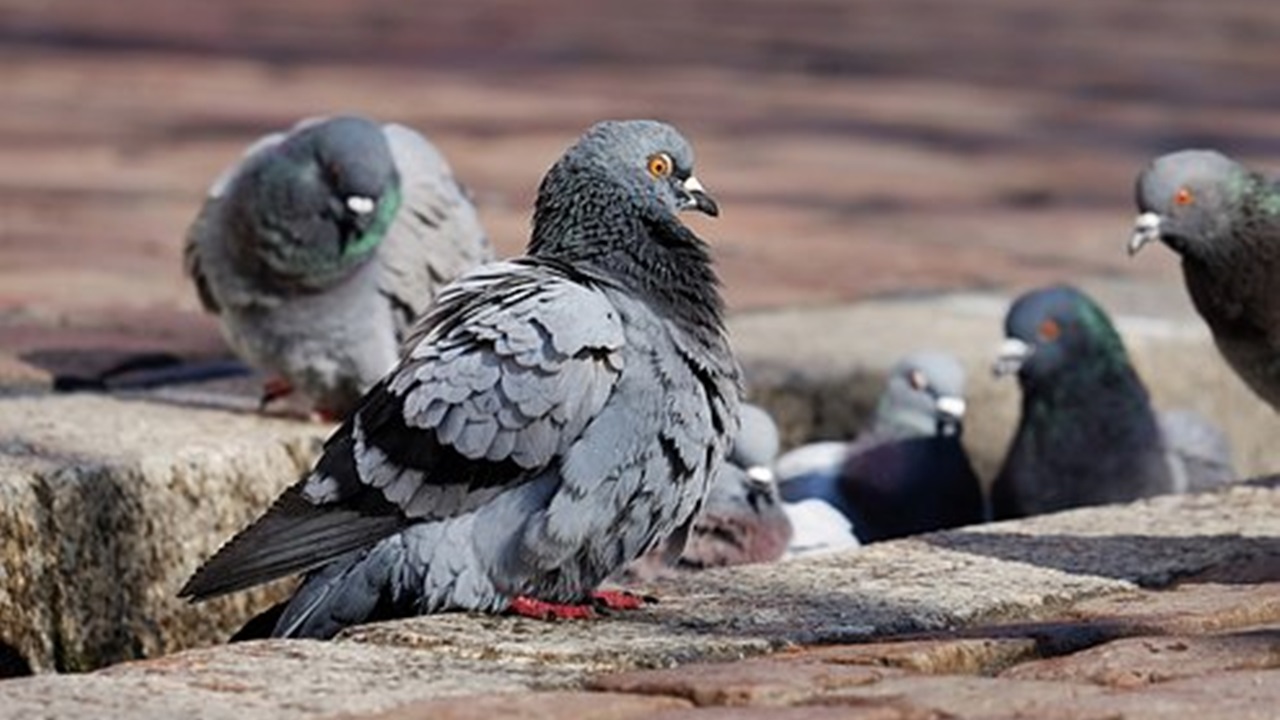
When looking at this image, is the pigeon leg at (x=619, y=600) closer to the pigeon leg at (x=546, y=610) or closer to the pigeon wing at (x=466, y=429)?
the pigeon leg at (x=546, y=610)

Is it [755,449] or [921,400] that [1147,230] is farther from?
[755,449]

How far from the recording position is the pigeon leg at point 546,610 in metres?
4.50

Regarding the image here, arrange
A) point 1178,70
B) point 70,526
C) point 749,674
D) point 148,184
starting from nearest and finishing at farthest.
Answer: point 749,674, point 70,526, point 148,184, point 1178,70

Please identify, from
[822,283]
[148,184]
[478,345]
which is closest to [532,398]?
[478,345]

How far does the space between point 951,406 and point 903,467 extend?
0.80 feet

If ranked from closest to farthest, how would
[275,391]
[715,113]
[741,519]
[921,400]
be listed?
[741,519]
[275,391]
[921,400]
[715,113]

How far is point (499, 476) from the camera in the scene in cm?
457

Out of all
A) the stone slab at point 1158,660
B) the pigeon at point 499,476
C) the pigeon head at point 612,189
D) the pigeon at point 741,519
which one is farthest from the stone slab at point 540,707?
the pigeon at point 741,519

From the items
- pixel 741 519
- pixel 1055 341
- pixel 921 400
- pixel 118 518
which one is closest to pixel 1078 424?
pixel 1055 341

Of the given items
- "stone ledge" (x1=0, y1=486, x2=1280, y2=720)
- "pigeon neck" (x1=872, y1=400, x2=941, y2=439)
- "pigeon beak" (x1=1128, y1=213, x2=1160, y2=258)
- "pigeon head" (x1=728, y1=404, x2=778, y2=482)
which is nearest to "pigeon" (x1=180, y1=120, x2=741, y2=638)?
"stone ledge" (x1=0, y1=486, x2=1280, y2=720)

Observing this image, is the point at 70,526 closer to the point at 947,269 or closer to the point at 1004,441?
the point at 1004,441

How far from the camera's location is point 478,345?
180 inches

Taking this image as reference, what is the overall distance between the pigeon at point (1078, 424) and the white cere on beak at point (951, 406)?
107 mm

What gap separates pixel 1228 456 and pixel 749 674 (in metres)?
3.34
